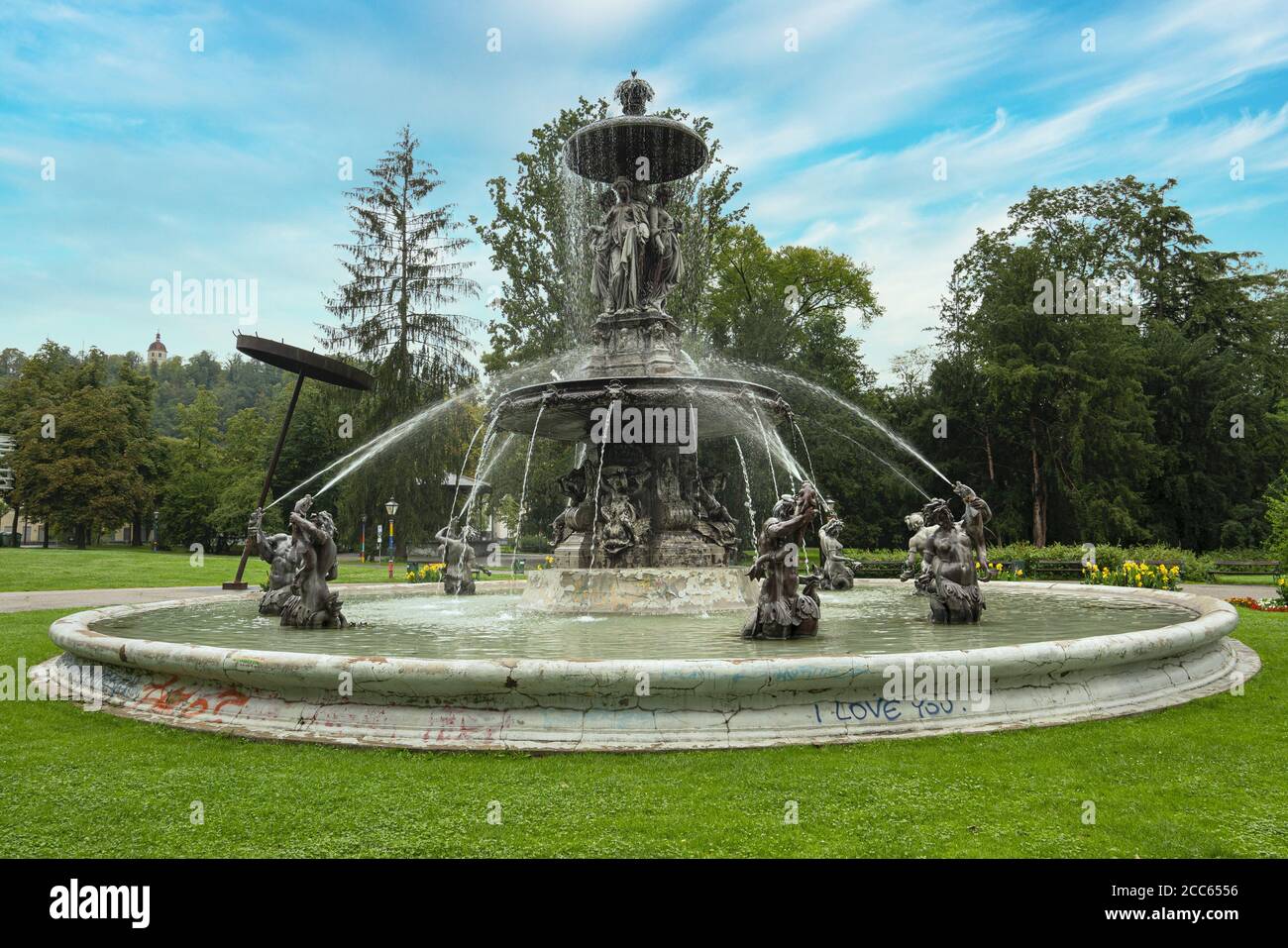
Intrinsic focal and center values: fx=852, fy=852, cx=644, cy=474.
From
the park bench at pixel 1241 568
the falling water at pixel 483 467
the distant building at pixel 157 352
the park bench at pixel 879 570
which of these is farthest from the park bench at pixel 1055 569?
the distant building at pixel 157 352

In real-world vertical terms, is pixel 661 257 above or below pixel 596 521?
above

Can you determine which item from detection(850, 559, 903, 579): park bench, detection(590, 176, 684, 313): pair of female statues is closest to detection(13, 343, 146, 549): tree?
detection(850, 559, 903, 579): park bench

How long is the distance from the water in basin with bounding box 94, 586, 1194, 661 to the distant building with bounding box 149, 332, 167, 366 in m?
171

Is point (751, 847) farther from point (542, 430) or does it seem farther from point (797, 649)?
point (542, 430)

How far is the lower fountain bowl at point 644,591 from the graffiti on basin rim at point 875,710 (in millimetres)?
5772

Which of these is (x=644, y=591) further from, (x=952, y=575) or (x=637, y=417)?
(x=952, y=575)

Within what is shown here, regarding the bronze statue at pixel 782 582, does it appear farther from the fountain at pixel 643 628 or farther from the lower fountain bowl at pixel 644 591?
the lower fountain bowl at pixel 644 591

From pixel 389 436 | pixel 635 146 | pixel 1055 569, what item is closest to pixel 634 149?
pixel 635 146

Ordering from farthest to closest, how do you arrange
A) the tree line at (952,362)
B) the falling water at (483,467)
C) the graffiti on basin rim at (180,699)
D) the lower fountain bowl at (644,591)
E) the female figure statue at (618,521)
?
the tree line at (952,362), the falling water at (483,467), the female figure statue at (618,521), the lower fountain bowl at (644,591), the graffiti on basin rim at (180,699)

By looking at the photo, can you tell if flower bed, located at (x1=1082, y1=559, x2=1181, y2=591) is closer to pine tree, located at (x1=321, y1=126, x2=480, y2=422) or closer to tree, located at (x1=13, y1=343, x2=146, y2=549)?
pine tree, located at (x1=321, y1=126, x2=480, y2=422)

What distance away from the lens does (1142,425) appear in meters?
39.4

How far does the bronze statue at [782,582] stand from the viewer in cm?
771

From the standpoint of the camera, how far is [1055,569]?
2239 centimetres

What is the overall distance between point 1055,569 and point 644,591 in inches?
609
